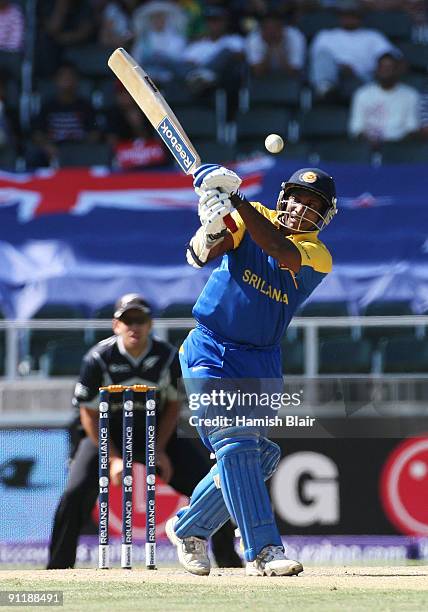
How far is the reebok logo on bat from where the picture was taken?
627 cm

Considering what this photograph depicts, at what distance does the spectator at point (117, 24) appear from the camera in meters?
14.6

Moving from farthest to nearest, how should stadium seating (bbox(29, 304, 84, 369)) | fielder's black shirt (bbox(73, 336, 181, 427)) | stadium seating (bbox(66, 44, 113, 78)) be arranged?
stadium seating (bbox(66, 44, 113, 78)) → stadium seating (bbox(29, 304, 84, 369)) → fielder's black shirt (bbox(73, 336, 181, 427))

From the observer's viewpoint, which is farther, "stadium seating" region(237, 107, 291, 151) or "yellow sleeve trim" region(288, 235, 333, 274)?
"stadium seating" region(237, 107, 291, 151)

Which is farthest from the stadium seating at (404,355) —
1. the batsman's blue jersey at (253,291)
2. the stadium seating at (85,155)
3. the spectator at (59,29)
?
the spectator at (59,29)

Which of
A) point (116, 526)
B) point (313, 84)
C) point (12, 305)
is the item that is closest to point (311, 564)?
point (116, 526)

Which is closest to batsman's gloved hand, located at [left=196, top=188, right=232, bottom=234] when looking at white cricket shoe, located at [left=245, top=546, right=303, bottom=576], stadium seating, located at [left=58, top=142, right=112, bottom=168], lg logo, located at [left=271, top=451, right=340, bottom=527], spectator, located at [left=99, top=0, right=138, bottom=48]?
white cricket shoe, located at [left=245, top=546, right=303, bottom=576]

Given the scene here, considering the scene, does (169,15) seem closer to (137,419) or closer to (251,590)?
(137,419)

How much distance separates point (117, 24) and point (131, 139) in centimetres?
203

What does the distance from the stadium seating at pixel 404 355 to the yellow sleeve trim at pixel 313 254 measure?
3.58 metres

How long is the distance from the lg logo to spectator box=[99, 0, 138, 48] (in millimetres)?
7389

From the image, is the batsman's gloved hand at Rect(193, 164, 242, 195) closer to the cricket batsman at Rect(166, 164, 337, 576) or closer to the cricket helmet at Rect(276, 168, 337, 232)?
the cricket batsman at Rect(166, 164, 337, 576)

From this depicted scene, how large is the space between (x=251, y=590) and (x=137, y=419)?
221cm

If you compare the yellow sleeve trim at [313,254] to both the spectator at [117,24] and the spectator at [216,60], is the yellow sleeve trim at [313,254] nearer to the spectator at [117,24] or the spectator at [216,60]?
the spectator at [216,60]

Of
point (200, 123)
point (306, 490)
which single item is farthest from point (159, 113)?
point (200, 123)
